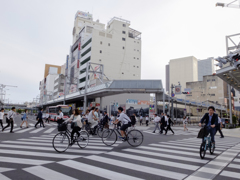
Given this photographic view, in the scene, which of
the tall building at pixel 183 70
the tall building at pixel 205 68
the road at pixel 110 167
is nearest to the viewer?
the road at pixel 110 167

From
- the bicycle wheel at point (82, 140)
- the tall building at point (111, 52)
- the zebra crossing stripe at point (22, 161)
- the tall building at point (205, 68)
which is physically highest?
the tall building at point (205, 68)

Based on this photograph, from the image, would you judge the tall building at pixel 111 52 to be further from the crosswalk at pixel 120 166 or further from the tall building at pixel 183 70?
the crosswalk at pixel 120 166

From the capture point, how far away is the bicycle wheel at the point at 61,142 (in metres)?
6.68

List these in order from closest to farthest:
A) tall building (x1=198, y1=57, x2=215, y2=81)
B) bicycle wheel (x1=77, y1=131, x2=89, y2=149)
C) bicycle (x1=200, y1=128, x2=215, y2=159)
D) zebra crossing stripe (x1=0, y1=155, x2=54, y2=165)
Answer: zebra crossing stripe (x1=0, y1=155, x2=54, y2=165) → bicycle (x1=200, y1=128, x2=215, y2=159) → bicycle wheel (x1=77, y1=131, x2=89, y2=149) → tall building (x1=198, y1=57, x2=215, y2=81)

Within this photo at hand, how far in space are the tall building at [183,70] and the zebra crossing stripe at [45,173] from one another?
113 m

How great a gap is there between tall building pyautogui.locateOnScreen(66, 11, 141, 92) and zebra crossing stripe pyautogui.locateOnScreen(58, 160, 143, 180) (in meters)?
57.4

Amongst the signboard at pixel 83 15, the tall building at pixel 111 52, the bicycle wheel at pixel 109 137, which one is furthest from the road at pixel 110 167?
the signboard at pixel 83 15

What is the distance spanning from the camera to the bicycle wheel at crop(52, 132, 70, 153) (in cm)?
668

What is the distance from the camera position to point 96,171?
180 inches

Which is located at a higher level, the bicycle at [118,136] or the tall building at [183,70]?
the tall building at [183,70]

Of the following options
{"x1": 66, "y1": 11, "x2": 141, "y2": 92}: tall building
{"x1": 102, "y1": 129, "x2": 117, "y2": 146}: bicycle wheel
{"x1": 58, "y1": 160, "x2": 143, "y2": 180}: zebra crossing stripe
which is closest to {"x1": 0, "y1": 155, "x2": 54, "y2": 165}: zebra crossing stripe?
{"x1": 58, "y1": 160, "x2": 143, "y2": 180}: zebra crossing stripe

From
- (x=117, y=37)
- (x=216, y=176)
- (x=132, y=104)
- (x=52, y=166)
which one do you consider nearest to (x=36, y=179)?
(x=52, y=166)

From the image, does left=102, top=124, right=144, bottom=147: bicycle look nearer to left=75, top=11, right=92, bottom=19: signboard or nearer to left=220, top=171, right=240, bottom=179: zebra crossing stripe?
left=220, top=171, right=240, bottom=179: zebra crossing stripe

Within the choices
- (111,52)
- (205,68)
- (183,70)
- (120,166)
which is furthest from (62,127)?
(205,68)
